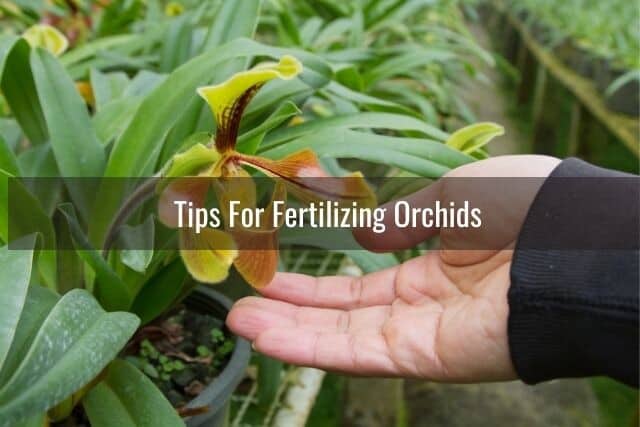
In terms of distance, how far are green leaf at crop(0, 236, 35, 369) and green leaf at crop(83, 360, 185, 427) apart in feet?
0.45

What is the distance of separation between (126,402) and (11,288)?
0.16 metres

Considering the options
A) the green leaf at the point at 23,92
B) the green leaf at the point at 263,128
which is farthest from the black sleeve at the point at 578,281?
the green leaf at the point at 23,92

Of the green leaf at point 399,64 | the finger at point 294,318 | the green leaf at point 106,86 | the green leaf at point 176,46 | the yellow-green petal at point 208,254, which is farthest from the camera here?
the green leaf at point 399,64

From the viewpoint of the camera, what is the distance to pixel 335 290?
0.76 m

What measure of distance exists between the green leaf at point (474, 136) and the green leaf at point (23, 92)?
47 cm

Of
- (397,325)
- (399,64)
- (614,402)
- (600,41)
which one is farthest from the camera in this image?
(600,41)

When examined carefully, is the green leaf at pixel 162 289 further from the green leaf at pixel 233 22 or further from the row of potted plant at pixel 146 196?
the green leaf at pixel 233 22

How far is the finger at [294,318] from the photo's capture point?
0.67 meters

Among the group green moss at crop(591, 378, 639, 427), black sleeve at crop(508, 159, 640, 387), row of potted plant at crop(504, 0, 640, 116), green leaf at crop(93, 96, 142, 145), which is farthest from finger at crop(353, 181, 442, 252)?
row of potted plant at crop(504, 0, 640, 116)

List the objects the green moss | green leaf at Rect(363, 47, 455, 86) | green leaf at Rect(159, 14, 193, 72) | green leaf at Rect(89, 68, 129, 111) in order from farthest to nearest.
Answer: the green moss, green leaf at Rect(363, 47, 455, 86), green leaf at Rect(159, 14, 193, 72), green leaf at Rect(89, 68, 129, 111)

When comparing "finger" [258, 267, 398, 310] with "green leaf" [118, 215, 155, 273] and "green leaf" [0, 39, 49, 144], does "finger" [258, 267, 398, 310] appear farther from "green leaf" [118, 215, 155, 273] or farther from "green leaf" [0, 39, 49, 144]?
"green leaf" [0, 39, 49, 144]

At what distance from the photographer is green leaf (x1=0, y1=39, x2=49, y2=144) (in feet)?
2.79

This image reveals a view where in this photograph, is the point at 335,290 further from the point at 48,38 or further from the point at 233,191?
the point at 48,38

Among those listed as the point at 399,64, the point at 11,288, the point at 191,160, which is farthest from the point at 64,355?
the point at 399,64
